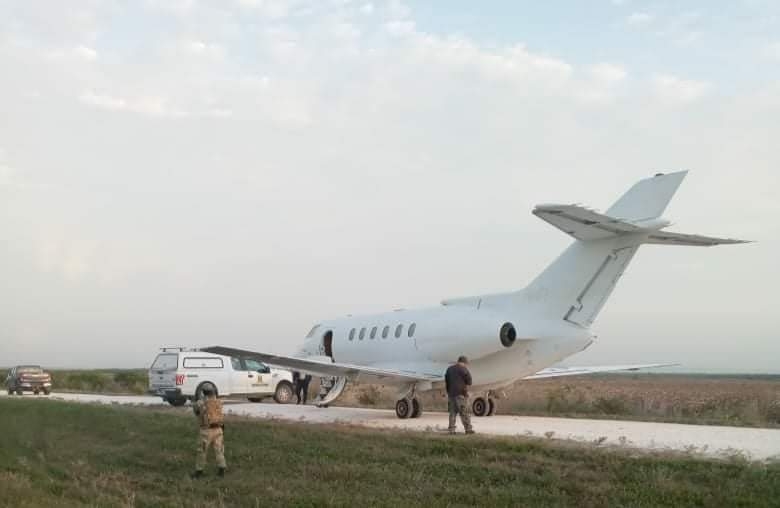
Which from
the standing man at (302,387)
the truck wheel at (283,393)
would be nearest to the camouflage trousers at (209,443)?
the truck wheel at (283,393)

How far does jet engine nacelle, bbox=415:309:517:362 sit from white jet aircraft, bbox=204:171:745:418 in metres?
0.03

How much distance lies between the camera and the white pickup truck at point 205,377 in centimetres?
2962

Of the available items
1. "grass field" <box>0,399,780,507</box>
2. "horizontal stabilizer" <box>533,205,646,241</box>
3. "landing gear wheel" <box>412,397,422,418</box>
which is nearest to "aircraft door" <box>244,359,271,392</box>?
"landing gear wheel" <box>412,397,422,418</box>

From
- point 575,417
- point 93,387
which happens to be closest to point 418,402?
point 575,417

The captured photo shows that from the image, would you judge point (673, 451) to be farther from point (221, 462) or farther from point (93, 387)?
point (93, 387)

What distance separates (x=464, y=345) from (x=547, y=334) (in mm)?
2398

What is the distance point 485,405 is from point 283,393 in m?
11.6

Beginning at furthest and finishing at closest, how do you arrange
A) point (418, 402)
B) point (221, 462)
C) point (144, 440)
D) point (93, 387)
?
point (93, 387) → point (418, 402) → point (144, 440) → point (221, 462)

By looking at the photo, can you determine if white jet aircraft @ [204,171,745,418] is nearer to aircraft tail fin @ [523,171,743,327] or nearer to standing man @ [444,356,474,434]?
aircraft tail fin @ [523,171,743,327]

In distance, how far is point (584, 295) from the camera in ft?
67.7

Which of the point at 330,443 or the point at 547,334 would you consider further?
the point at 547,334

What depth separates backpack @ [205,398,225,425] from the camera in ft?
49.4

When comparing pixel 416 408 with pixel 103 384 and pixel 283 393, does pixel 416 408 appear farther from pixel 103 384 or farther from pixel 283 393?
pixel 103 384

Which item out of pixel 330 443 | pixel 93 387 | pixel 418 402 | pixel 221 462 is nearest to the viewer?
pixel 221 462
